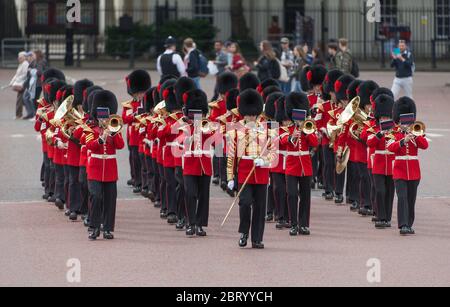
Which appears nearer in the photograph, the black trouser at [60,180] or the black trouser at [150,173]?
the black trouser at [60,180]

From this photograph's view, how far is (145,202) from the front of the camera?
16.8m

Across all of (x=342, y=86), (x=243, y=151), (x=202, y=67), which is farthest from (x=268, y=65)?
(x=243, y=151)

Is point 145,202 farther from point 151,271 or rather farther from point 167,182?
point 151,271

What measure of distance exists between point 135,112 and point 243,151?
3889mm

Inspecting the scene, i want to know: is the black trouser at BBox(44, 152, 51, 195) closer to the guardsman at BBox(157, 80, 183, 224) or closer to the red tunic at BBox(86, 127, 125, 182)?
the guardsman at BBox(157, 80, 183, 224)

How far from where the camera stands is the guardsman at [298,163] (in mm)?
14211

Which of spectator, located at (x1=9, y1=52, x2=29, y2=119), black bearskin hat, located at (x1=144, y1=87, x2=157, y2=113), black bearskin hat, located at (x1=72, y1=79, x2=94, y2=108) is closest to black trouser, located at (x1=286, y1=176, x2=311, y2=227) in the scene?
black bearskin hat, located at (x1=72, y1=79, x2=94, y2=108)

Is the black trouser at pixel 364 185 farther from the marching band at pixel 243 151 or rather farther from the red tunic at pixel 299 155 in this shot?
the red tunic at pixel 299 155

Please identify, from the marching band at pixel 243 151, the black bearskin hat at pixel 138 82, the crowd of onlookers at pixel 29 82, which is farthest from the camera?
the crowd of onlookers at pixel 29 82

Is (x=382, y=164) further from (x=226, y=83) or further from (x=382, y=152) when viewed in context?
(x=226, y=83)

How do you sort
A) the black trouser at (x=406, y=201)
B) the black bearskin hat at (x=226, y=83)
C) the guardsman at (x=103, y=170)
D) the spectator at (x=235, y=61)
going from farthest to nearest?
the spectator at (x=235, y=61)
the black bearskin hat at (x=226, y=83)
the black trouser at (x=406, y=201)
the guardsman at (x=103, y=170)

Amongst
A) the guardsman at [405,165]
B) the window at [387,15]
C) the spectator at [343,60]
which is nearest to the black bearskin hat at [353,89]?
the guardsman at [405,165]

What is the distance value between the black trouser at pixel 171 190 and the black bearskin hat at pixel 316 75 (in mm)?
3086

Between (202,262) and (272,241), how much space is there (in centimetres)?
157
